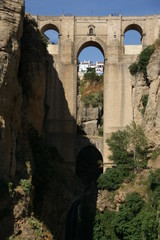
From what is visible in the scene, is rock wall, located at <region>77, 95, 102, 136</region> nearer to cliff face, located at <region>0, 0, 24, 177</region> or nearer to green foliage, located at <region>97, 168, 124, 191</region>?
green foliage, located at <region>97, 168, 124, 191</region>

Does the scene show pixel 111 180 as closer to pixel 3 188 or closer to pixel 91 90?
pixel 3 188

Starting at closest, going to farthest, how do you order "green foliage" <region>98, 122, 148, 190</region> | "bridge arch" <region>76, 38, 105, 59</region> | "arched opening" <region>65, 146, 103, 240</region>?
"arched opening" <region>65, 146, 103, 240</region>, "green foliage" <region>98, 122, 148, 190</region>, "bridge arch" <region>76, 38, 105, 59</region>

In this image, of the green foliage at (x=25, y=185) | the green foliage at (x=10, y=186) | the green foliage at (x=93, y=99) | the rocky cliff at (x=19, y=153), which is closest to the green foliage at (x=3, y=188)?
the rocky cliff at (x=19, y=153)

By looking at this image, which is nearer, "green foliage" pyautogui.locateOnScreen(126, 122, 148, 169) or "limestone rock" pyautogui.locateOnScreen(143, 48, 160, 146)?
"green foliage" pyautogui.locateOnScreen(126, 122, 148, 169)

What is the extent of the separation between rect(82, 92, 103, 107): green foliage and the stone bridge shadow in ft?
13.2

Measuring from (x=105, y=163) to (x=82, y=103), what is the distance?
8.16 m

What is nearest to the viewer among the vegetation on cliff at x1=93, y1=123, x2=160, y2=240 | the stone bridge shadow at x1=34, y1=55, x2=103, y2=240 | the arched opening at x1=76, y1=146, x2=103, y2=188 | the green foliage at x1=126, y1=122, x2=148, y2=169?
the vegetation on cliff at x1=93, y1=123, x2=160, y2=240

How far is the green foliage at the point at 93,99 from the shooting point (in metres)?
33.5

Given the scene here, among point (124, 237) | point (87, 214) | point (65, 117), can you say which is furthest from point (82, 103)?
point (124, 237)

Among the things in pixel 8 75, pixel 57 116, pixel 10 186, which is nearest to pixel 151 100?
pixel 57 116

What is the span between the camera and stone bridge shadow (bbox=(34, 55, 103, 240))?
1972 centimetres

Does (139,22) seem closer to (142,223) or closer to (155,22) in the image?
(155,22)

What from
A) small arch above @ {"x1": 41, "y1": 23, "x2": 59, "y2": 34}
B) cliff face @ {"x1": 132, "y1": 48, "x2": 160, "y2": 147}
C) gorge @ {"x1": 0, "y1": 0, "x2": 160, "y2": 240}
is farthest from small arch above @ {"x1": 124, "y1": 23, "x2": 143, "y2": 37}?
small arch above @ {"x1": 41, "y1": 23, "x2": 59, "y2": 34}

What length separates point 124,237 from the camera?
18.8 meters
